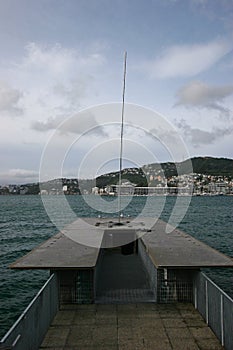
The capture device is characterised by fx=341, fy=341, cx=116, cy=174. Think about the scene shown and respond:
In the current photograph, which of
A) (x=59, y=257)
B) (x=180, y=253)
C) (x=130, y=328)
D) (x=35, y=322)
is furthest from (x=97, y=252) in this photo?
(x=35, y=322)

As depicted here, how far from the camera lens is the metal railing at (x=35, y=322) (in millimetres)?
5184

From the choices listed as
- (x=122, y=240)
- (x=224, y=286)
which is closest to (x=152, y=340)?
(x=122, y=240)

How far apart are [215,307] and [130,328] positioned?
6.40 feet

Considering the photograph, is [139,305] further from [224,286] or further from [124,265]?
[224,286]

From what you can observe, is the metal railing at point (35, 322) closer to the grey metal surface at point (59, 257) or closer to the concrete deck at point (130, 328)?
the concrete deck at point (130, 328)

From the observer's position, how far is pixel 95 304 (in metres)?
9.25

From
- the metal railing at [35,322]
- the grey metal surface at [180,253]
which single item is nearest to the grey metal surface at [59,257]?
the metal railing at [35,322]

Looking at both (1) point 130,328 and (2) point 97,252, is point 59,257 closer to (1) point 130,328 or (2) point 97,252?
(2) point 97,252

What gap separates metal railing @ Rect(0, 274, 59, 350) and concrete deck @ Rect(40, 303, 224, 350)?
0.29 m

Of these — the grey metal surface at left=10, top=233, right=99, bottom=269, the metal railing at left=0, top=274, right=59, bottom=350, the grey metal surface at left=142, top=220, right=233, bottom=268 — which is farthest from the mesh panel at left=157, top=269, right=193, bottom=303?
the metal railing at left=0, top=274, right=59, bottom=350

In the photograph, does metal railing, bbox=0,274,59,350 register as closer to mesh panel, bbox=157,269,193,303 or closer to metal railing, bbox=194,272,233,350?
mesh panel, bbox=157,269,193,303

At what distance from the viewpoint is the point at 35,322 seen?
6.55m

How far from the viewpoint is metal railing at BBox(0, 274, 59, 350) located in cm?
518

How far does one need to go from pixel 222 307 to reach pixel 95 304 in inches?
145
